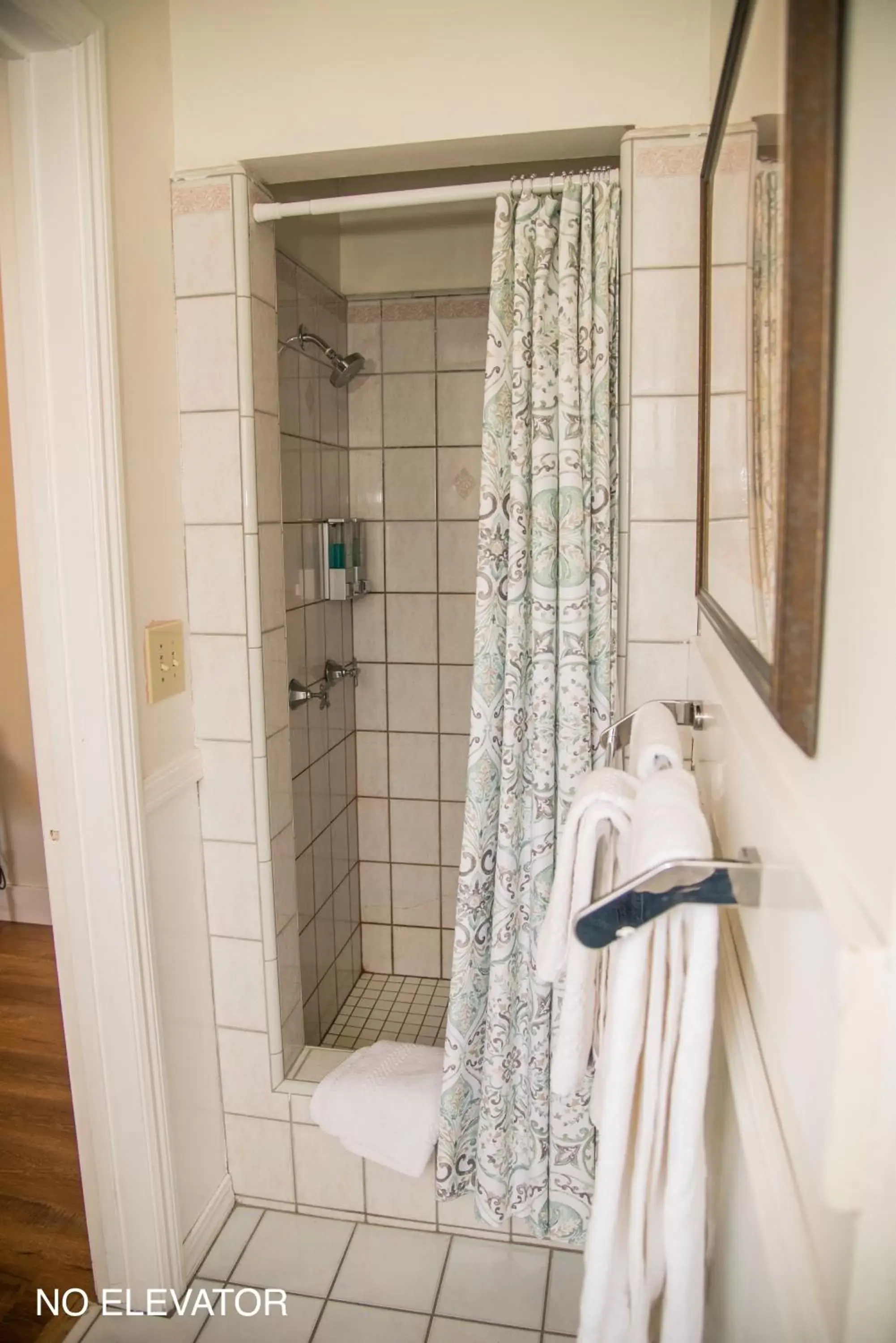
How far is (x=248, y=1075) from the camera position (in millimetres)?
1800

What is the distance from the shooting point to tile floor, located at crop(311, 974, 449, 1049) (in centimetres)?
239

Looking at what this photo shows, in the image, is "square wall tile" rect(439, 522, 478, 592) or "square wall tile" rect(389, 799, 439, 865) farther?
"square wall tile" rect(389, 799, 439, 865)

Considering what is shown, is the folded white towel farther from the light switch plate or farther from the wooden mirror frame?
the wooden mirror frame

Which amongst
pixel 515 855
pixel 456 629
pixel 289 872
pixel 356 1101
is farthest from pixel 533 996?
pixel 456 629

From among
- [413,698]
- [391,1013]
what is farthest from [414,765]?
[391,1013]

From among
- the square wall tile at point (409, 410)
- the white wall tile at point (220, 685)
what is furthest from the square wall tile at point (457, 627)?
the white wall tile at point (220, 685)

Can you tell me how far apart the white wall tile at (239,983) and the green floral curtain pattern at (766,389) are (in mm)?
1372

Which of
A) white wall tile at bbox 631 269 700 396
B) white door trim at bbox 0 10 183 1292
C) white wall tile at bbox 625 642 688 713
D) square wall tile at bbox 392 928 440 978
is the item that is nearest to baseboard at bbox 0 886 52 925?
square wall tile at bbox 392 928 440 978

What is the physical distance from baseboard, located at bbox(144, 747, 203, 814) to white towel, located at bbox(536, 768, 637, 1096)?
83 cm

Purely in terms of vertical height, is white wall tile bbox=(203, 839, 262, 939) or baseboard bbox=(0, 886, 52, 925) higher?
white wall tile bbox=(203, 839, 262, 939)

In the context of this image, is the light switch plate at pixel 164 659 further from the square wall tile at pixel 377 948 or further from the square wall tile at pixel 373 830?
the square wall tile at pixel 377 948

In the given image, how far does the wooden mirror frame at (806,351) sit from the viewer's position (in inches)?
19.4

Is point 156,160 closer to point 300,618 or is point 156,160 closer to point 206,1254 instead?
point 300,618

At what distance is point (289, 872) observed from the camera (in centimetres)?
185
